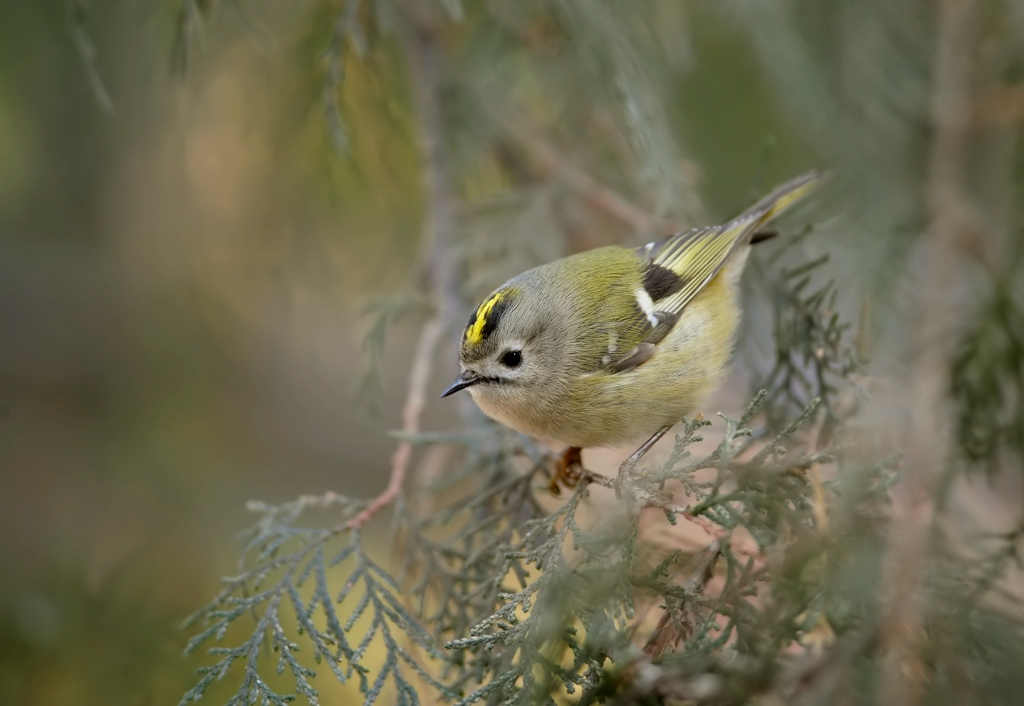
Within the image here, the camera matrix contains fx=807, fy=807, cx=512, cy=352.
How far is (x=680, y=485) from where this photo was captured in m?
1.95

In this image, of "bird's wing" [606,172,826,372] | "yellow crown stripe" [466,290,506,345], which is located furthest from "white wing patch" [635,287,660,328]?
"yellow crown stripe" [466,290,506,345]

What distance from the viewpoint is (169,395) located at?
9.84 ft

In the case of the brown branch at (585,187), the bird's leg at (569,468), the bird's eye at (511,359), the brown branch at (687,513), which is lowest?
the brown branch at (687,513)

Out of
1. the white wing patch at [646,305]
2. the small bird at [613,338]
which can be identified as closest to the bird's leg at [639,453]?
the small bird at [613,338]

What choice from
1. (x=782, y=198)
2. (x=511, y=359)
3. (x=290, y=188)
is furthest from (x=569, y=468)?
(x=290, y=188)

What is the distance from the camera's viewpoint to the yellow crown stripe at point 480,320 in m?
1.66

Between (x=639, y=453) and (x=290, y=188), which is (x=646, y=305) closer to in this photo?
(x=639, y=453)

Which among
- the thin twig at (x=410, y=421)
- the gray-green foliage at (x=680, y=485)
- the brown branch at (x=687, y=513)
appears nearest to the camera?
the gray-green foliage at (x=680, y=485)

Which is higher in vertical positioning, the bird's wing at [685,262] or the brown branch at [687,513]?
the bird's wing at [685,262]

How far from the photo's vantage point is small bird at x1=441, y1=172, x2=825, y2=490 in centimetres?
160

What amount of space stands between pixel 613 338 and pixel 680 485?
456 mm

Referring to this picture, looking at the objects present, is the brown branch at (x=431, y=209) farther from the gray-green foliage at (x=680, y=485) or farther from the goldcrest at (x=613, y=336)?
the goldcrest at (x=613, y=336)

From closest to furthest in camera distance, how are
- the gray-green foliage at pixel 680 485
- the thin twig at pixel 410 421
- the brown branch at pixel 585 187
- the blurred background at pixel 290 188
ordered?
1. the gray-green foliage at pixel 680 485
2. the thin twig at pixel 410 421
3. the blurred background at pixel 290 188
4. the brown branch at pixel 585 187

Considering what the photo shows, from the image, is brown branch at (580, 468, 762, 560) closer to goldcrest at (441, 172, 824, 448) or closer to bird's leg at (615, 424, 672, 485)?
bird's leg at (615, 424, 672, 485)
